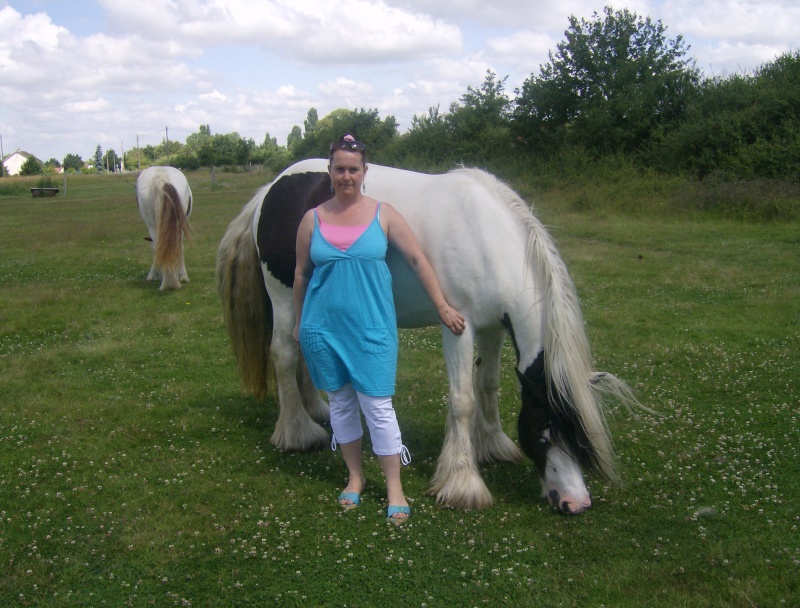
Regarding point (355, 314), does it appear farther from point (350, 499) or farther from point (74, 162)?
point (74, 162)

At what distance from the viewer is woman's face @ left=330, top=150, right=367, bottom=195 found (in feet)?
12.9

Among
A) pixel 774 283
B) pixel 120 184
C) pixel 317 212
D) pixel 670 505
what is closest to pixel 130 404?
pixel 317 212

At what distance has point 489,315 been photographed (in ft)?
13.9

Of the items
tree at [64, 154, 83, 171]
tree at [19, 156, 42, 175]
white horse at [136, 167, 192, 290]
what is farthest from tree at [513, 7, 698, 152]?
tree at [64, 154, 83, 171]

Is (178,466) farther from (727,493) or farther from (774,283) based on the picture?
(774,283)

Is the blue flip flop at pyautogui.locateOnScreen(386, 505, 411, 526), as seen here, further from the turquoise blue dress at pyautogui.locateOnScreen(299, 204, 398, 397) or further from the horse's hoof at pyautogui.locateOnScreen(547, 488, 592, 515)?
the horse's hoof at pyautogui.locateOnScreen(547, 488, 592, 515)

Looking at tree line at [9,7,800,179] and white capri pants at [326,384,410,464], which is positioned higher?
tree line at [9,7,800,179]

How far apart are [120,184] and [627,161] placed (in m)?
39.0

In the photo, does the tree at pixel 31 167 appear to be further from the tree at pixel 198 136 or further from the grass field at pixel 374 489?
the grass field at pixel 374 489

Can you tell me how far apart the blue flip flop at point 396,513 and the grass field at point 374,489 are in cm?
6

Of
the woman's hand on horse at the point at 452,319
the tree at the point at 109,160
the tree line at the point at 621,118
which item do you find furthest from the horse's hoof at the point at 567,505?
the tree at the point at 109,160

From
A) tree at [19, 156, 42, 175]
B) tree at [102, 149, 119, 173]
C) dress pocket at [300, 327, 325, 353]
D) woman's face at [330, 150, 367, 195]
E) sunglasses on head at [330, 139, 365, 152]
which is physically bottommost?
dress pocket at [300, 327, 325, 353]

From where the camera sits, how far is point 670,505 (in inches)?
166

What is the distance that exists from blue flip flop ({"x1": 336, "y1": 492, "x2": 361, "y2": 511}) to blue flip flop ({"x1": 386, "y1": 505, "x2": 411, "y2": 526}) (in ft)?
0.78
